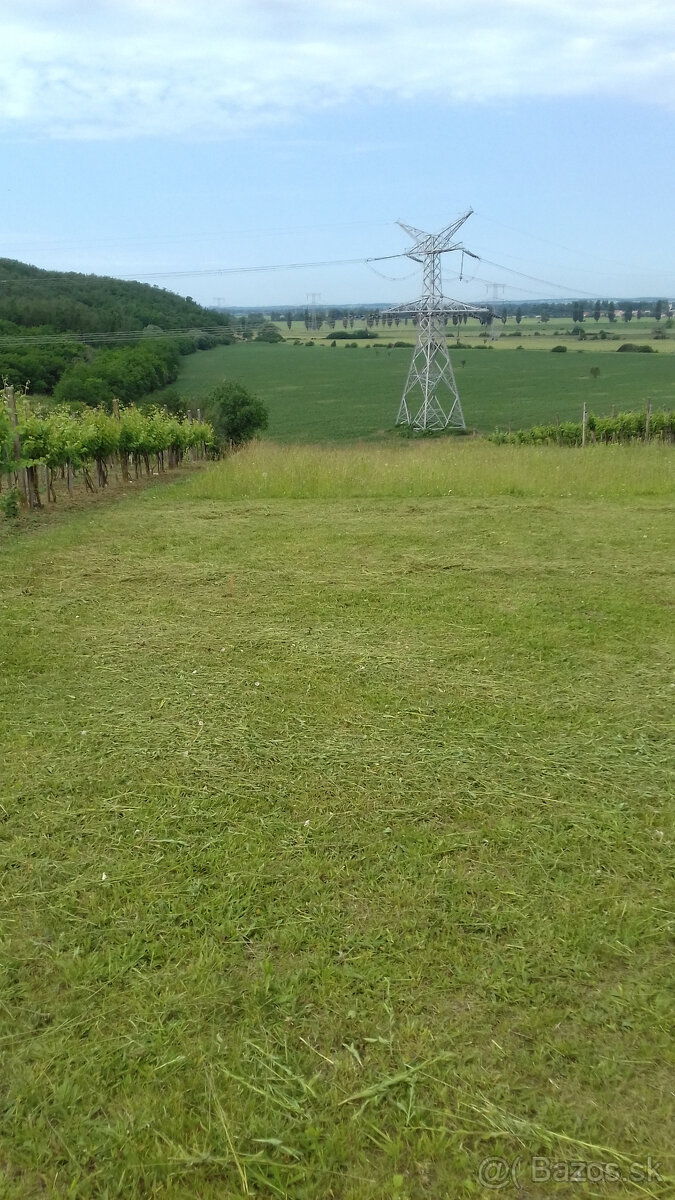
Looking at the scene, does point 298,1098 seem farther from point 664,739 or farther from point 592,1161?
point 664,739

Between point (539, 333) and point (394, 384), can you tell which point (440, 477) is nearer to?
point (394, 384)

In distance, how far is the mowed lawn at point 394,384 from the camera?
35.5 meters

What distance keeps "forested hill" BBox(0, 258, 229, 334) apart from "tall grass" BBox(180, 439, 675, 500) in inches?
1152

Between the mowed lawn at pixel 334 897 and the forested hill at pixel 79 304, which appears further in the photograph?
the forested hill at pixel 79 304

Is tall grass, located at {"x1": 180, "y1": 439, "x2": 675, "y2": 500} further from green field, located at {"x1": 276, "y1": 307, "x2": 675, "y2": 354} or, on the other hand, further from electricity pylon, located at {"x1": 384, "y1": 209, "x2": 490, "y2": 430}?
green field, located at {"x1": 276, "y1": 307, "x2": 675, "y2": 354}

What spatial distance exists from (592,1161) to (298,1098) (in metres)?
0.68

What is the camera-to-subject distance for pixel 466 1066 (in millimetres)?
1911

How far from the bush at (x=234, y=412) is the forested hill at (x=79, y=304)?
56.2 ft

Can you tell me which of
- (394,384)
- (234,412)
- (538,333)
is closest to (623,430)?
(234,412)

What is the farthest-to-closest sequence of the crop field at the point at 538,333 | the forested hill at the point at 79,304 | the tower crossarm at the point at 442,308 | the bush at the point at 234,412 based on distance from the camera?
the crop field at the point at 538,333
the forested hill at the point at 79,304
the tower crossarm at the point at 442,308
the bush at the point at 234,412

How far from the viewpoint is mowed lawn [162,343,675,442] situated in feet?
116

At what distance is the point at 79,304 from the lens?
4203 centimetres

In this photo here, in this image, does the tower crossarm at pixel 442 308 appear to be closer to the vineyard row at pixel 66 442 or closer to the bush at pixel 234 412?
the bush at pixel 234 412

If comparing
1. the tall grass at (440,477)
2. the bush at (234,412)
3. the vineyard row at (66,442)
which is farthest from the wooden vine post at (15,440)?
the bush at (234,412)
